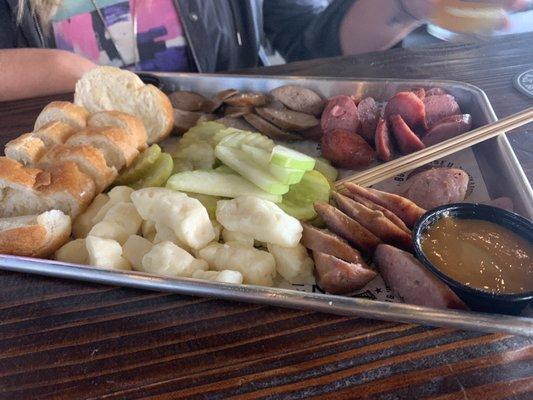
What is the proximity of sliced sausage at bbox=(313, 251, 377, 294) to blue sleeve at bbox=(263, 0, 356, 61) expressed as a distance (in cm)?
142

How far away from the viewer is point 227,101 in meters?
1.73

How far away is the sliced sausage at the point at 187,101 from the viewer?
5.90ft

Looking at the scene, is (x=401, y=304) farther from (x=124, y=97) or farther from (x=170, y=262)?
(x=124, y=97)

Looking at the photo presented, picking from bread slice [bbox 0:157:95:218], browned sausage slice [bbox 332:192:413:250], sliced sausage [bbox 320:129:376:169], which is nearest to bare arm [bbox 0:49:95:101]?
bread slice [bbox 0:157:95:218]

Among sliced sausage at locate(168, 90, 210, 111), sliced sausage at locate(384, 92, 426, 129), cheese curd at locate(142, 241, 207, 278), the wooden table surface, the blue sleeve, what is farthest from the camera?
the blue sleeve

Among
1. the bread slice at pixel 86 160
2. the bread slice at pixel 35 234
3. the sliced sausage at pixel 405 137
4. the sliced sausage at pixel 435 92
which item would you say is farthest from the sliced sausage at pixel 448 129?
the bread slice at pixel 35 234

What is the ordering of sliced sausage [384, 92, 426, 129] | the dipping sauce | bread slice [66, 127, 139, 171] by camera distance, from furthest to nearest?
sliced sausage [384, 92, 426, 129] → bread slice [66, 127, 139, 171] → the dipping sauce

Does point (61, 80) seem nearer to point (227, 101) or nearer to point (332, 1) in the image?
point (227, 101)

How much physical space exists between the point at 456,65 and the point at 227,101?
2.86 feet

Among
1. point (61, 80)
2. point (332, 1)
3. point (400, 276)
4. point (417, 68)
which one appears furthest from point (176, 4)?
point (400, 276)

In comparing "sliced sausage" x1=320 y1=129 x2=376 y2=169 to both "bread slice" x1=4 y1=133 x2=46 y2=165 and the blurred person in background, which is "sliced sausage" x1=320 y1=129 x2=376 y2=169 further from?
"bread slice" x1=4 y1=133 x2=46 y2=165

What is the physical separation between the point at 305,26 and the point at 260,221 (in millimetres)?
1470

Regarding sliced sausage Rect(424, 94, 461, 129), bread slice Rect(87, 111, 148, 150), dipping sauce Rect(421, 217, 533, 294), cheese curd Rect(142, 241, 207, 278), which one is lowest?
dipping sauce Rect(421, 217, 533, 294)

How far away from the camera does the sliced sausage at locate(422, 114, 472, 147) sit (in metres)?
1.50
